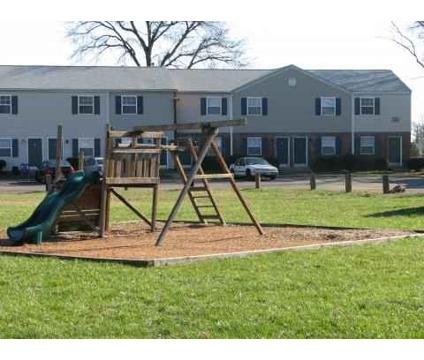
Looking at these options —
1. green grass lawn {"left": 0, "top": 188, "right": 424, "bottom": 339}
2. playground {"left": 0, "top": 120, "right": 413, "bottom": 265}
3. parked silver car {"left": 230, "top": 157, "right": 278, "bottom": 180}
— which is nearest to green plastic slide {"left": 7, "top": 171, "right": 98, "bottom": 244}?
playground {"left": 0, "top": 120, "right": 413, "bottom": 265}

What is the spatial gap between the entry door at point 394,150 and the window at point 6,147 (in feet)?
87.2

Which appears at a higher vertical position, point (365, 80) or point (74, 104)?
point (365, 80)

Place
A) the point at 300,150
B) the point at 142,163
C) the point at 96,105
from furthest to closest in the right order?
the point at 300,150, the point at 96,105, the point at 142,163

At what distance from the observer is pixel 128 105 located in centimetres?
5534

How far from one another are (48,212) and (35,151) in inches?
1609

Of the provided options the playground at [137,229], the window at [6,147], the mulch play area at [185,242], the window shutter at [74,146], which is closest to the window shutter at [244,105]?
the window shutter at [74,146]

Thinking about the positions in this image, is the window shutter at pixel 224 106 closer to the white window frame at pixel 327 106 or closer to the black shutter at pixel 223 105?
the black shutter at pixel 223 105

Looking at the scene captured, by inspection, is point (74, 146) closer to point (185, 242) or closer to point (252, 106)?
point (252, 106)

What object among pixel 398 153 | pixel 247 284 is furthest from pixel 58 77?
pixel 247 284

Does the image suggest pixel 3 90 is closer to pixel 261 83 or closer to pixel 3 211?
pixel 261 83

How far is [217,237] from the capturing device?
14445mm

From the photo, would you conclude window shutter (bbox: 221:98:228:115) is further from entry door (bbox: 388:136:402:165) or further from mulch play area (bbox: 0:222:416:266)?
mulch play area (bbox: 0:222:416:266)

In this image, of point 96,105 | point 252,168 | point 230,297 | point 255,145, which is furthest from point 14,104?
point 230,297

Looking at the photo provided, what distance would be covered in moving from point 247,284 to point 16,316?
105 inches
